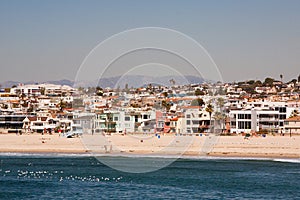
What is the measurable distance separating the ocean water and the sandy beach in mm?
4009

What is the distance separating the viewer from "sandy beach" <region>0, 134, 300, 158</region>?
4888 centimetres

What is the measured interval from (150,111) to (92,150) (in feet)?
105

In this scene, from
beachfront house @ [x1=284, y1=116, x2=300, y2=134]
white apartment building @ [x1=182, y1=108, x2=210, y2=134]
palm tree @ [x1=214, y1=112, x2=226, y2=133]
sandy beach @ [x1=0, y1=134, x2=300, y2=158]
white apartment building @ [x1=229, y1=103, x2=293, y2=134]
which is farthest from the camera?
palm tree @ [x1=214, y1=112, x2=226, y2=133]

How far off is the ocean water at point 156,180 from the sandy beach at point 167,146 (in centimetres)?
401

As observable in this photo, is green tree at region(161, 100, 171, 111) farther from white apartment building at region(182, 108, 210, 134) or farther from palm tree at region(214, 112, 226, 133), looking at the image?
white apartment building at region(182, 108, 210, 134)

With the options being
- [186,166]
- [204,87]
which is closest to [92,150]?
[186,166]

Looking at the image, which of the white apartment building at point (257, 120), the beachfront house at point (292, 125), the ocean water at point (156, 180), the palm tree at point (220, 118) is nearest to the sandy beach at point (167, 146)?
the ocean water at point (156, 180)

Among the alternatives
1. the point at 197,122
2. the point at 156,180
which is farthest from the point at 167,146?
the point at 197,122

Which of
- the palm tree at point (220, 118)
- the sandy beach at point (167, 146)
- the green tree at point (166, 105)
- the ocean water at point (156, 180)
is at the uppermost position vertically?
the green tree at point (166, 105)

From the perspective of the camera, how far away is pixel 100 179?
35.0 m

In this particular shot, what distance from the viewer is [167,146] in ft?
176

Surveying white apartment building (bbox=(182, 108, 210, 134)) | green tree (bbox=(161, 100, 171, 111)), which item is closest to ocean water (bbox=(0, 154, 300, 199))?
white apartment building (bbox=(182, 108, 210, 134))

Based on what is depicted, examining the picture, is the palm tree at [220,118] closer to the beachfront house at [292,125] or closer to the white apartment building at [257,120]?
the white apartment building at [257,120]

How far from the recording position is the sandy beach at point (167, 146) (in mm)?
48875
